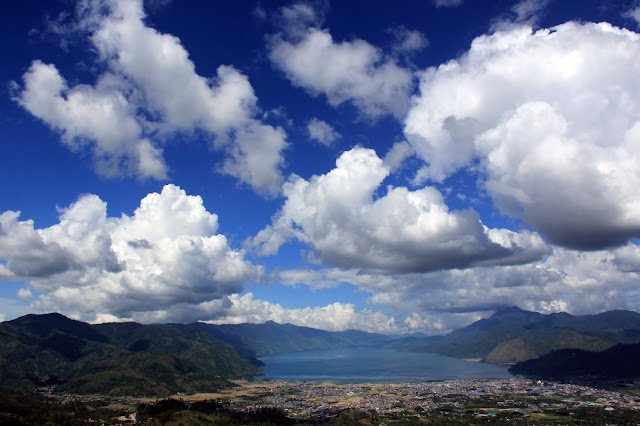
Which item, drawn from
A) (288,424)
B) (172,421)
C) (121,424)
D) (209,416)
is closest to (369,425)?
(288,424)

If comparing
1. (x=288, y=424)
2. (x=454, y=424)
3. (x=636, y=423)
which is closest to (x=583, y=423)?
(x=636, y=423)

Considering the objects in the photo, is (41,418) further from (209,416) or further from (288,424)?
(288,424)

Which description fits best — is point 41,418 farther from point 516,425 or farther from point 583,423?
point 583,423

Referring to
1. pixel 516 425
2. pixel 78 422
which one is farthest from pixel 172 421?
pixel 516 425

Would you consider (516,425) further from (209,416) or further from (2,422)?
(2,422)

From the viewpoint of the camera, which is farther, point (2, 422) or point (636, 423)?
point (636, 423)

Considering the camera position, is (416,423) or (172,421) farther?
(416,423)

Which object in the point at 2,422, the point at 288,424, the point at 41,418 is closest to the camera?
the point at 2,422

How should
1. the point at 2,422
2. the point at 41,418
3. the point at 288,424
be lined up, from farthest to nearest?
the point at 288,424 < the point at 41,418 < the point at 2,422
